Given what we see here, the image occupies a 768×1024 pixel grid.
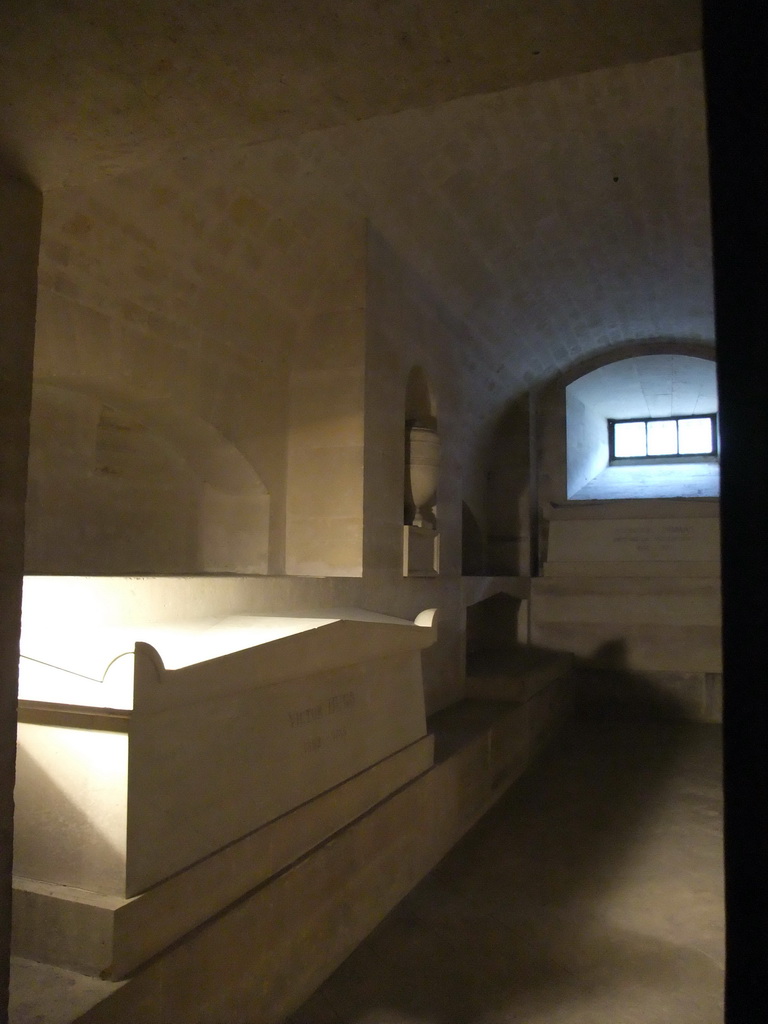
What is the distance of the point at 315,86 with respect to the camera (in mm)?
1539

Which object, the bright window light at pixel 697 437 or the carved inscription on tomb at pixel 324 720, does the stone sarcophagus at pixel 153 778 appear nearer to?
the carved inscription on tomb at pixel 324 720

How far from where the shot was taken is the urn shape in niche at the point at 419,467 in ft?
20.1

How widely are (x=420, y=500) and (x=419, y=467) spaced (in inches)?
10.5

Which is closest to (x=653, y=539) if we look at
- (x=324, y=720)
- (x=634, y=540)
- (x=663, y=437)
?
(x=634, y=540)

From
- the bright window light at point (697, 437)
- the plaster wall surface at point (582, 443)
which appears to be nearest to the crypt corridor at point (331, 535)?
the plaster wall surface at point (582, 443)

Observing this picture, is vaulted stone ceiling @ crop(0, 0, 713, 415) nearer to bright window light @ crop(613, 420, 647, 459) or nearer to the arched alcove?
the arched alcove

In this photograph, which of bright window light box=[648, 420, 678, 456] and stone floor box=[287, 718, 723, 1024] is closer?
stone floor box=[287, 718, 723, 1024]

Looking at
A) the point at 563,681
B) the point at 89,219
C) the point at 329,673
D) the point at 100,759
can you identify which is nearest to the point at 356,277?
the point at 89,219

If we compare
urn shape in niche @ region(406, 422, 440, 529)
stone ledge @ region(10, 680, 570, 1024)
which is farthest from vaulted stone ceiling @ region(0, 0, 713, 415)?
stone ledge @ region(10, 680, 570, 1024)

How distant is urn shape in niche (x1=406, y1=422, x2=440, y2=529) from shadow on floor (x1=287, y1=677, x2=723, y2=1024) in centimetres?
225

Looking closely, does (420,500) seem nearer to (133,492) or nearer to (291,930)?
(133,492)

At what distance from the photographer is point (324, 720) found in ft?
10.8

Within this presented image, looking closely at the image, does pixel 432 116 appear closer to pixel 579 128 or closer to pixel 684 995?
pixel 579 128

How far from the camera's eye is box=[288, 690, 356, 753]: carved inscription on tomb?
10.3 ft
